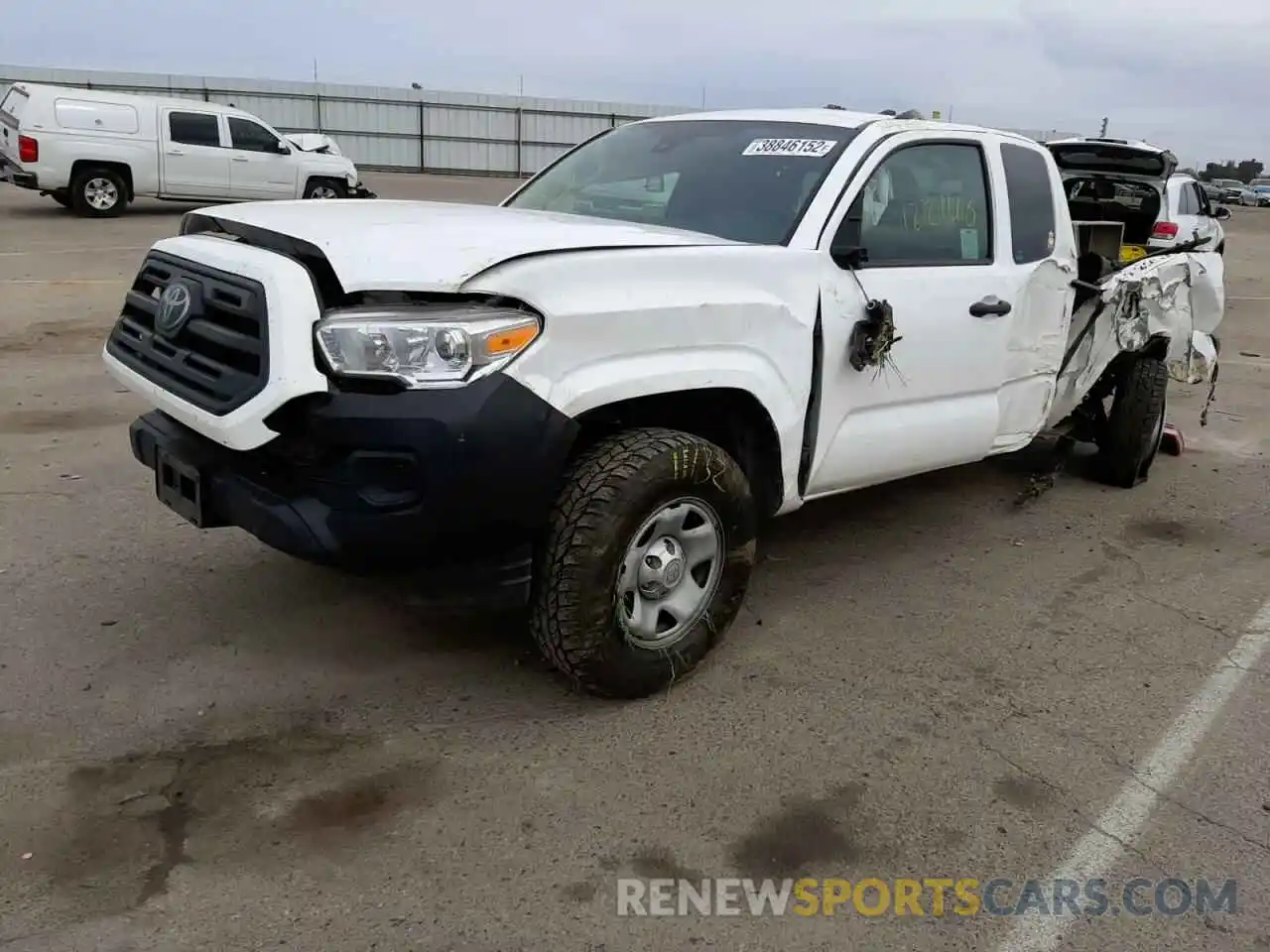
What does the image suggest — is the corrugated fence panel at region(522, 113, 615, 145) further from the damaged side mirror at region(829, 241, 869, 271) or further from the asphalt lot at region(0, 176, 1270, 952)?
the damaged side mirror at region(829, 241, 869, 271)

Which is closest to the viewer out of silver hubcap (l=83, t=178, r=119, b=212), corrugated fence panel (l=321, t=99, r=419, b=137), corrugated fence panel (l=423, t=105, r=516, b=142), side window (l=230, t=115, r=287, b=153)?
silver hubcap (l=83, t=178, r=119, b=212)

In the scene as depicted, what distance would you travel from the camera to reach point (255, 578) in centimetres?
421

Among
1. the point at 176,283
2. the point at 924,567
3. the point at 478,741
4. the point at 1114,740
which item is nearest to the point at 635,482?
the point at 478,741

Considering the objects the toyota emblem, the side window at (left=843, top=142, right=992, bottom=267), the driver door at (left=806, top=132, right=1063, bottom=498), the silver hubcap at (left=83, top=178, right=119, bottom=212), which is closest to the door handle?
the driver door at (left=806, top=132, right=1063, bottom=498)

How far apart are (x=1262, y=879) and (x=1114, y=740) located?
2.22ft

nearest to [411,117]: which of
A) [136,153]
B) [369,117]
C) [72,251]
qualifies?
[369,117]

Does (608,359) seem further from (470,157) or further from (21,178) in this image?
(470,157)

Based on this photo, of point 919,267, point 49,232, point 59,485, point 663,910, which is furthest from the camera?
point 49,232

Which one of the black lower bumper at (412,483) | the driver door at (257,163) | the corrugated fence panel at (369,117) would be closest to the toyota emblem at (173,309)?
the black lower bumper at (412,483)

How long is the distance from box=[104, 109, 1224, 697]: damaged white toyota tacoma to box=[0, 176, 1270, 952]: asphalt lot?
0.39 m

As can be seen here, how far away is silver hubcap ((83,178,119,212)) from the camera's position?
16625mm

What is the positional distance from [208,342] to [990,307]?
3.04 meters

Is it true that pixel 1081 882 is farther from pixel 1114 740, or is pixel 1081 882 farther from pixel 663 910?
pixel 663 910

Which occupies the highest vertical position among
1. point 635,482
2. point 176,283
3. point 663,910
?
point 176,283
